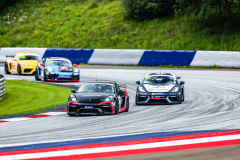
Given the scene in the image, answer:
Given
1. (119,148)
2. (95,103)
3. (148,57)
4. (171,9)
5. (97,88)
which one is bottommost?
(148,57)

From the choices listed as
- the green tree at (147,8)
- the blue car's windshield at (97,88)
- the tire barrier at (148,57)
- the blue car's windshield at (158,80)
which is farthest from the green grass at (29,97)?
the green tree at (147,8)

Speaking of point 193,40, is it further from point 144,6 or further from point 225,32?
point 144,6

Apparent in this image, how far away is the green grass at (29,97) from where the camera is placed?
13.6 meters

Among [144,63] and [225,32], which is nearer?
[144,63]

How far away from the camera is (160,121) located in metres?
10.7

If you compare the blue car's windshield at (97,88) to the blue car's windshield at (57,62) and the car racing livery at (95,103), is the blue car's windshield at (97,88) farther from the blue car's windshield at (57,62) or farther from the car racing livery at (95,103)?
the blue car's windshield at (57,62)

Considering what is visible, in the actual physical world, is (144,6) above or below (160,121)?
above

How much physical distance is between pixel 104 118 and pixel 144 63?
58.2ft

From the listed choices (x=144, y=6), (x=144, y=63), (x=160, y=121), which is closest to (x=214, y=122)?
(x=160, y=121)

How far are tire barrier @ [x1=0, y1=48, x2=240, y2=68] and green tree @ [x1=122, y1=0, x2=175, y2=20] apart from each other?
955cm

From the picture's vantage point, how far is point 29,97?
54.1 ft

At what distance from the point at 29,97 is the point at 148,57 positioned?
13.7 metres

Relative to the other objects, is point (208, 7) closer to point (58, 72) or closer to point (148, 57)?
point (148, 57)

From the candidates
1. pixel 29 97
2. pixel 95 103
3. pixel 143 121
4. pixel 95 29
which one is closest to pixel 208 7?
pixel 95 29
